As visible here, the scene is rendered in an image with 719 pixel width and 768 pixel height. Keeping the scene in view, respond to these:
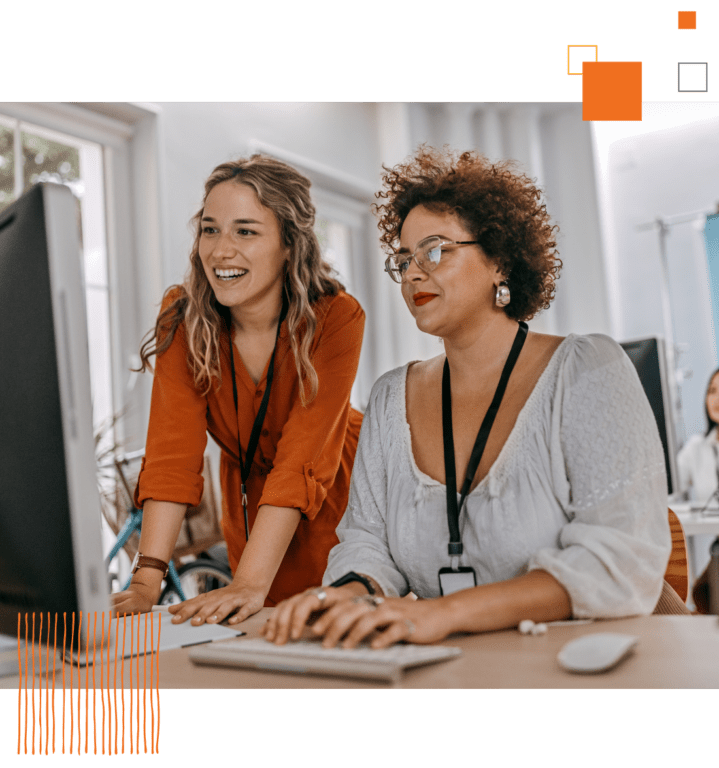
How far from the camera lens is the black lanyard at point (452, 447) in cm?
119

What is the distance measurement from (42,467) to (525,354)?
828mm

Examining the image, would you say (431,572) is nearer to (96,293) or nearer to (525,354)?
(525,354)

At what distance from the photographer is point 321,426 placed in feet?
5.05

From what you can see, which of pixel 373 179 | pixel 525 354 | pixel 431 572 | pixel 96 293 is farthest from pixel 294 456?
pixel 373 179

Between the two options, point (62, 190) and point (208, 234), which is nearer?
point (62, 190)

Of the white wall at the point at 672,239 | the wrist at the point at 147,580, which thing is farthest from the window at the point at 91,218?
the white wall at the point at 672,239

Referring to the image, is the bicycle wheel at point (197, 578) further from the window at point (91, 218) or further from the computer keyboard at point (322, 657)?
the computer keyboard at point (322, 657)

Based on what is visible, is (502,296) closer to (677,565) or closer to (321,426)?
(321,426)

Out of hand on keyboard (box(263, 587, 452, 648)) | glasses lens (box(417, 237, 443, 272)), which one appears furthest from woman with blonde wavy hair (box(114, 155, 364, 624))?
hand on keyboard (box(263, 587, 452, 648))

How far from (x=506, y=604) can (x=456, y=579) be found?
0.54 ft

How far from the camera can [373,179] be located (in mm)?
4707

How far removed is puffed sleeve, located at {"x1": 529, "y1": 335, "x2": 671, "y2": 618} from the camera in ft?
3.42
